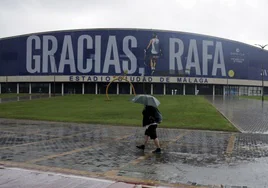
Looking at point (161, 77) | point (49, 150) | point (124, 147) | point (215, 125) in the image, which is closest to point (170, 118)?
point (215, 125)

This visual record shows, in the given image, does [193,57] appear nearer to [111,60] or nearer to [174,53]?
[174,53]

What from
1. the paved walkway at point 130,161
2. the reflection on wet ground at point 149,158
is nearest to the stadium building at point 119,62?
the reflection on wet ground at point 149,158

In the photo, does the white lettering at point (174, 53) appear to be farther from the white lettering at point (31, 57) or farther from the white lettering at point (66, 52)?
the white lettering at point (31, 57)

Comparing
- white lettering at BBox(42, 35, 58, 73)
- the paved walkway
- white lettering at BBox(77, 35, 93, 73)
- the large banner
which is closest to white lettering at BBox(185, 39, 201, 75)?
the large banner

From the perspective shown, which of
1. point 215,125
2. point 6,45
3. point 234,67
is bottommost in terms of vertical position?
point 215,125

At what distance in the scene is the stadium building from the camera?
66.3 meters

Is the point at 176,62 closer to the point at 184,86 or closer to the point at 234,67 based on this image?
the point at 184,86

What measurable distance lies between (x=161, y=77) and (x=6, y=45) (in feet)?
112

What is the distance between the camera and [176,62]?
2653 inches

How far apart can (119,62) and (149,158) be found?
5761 centimetres

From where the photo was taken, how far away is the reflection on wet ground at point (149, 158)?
711 cm

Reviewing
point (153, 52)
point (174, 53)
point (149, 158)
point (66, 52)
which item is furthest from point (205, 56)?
point (149, 158)

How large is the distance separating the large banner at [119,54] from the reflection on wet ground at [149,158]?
53.2 metres

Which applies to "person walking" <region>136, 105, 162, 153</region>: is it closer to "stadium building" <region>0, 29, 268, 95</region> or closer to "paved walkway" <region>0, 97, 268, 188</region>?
"paved walkway" <region>0, 97, 268, 188</region>
